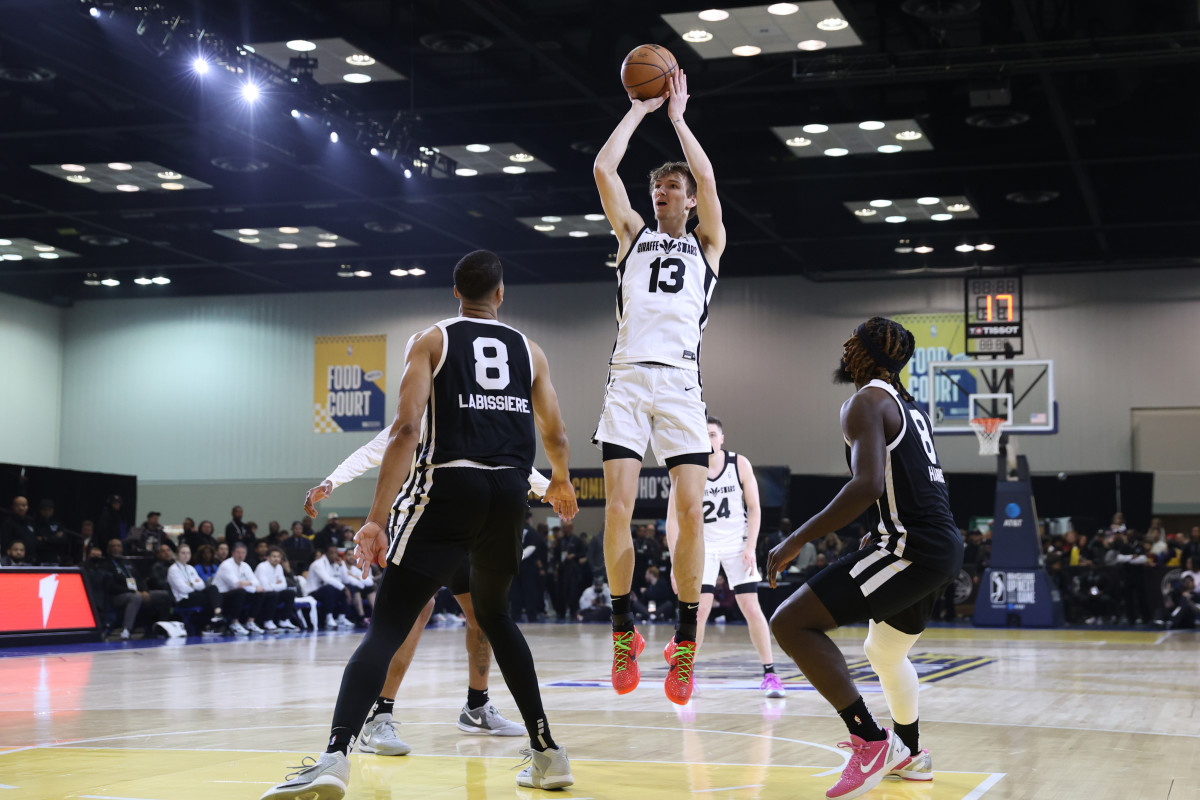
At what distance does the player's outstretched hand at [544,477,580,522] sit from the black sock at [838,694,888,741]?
1.46 metres

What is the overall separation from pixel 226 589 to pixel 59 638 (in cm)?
350

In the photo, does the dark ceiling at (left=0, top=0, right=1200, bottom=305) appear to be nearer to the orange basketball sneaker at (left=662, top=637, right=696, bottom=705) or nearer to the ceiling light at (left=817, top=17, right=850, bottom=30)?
the ceiling light at (left=817, top=17, right=850, bottom=30)

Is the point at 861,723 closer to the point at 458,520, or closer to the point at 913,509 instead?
the point at 913,509

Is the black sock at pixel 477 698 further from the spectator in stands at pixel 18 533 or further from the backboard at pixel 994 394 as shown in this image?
the backboard at pixel 994 394

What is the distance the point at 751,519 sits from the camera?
1048 centimetres

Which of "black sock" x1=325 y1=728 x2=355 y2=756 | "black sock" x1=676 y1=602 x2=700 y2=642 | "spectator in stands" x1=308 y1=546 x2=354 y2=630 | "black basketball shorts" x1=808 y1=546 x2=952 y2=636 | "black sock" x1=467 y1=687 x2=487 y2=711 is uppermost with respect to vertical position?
"black basketball shorts" x1=808 y1=546 x2=952 y2=636

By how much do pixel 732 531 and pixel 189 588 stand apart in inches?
449

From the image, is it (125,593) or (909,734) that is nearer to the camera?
(909,734)

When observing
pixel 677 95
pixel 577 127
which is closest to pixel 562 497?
pixel 677 95

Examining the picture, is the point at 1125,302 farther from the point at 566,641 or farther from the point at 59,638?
the point at 59,638

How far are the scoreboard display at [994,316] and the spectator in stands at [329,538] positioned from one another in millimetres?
12766

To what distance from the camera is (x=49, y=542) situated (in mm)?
19438

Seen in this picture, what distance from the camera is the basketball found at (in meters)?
6.29

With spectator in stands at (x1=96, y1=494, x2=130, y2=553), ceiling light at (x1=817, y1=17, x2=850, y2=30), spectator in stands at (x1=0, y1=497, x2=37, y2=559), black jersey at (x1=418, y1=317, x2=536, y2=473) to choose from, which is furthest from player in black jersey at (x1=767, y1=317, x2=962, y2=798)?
spectator in stands at (x1=96, y1=494, x2=130, y2=553)
